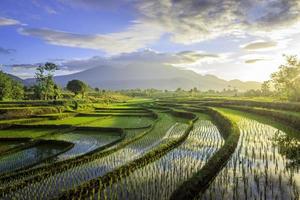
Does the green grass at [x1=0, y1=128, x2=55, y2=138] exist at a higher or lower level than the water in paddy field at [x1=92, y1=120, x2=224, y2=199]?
lower

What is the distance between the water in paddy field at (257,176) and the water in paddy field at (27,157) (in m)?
11.9

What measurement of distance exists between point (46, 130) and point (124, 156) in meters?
16.2

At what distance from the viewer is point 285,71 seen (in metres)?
54.8

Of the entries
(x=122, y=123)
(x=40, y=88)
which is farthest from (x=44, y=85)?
(x=122, y=123)

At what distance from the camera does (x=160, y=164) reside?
17859 millimetres

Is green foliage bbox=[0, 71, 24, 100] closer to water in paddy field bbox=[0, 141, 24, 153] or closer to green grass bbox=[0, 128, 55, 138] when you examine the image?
green grass bbox=[0, 128, 55, 138]

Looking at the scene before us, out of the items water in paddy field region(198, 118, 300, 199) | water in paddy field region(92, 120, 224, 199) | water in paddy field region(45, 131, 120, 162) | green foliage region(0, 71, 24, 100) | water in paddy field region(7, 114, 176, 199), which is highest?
green foliage region(0, 71, 24, 100)

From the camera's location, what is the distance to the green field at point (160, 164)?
42.1 feet

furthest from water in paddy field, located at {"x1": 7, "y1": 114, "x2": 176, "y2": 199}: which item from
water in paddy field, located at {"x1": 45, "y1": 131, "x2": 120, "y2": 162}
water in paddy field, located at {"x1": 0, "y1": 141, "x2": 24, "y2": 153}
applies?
water in paddy field, located at {"x1": 0, "y1": 141, "x2": 24, "y2": 153}

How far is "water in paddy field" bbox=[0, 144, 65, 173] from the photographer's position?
64.7 feet

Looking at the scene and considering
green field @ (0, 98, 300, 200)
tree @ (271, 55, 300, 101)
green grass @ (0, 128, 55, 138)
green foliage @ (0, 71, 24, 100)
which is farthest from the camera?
green foliage @ (0, 71, 24, 100)

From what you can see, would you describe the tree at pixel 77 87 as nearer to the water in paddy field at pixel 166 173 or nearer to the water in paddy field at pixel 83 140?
the water in paddy field at pixel 83 140

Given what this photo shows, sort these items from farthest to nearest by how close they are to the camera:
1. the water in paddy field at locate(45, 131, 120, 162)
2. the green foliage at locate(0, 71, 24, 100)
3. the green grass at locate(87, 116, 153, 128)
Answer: the green foliage at locate(0, 71, 24, 100), the green grass at locate(87, 116, 153, 128), the water in paddy field at locate(45, 131, 120, 162)

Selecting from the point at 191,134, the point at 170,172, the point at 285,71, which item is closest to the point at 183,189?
the point at 170,172
